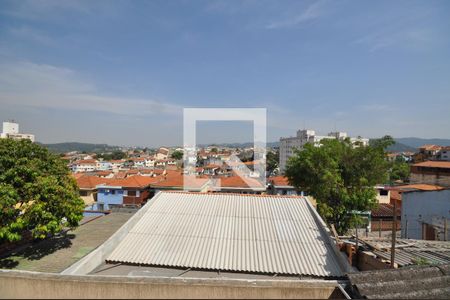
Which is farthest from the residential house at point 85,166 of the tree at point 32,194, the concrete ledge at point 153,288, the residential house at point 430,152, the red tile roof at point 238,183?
the residential house at point 430,152

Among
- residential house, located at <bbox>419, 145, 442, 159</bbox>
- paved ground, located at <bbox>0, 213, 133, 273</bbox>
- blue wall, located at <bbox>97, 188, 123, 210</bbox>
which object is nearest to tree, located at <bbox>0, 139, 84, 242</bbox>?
paved ground, located at <bbox>0, 213, 133, 273</bbox>

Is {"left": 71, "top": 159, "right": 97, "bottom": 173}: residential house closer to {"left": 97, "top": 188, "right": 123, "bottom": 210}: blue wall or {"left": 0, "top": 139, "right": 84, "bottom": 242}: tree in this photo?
{"left": 97, "top": 188, "right": 123, "bottom": 210}: blue wall

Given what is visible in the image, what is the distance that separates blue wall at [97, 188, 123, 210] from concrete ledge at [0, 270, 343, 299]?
21.3 meters

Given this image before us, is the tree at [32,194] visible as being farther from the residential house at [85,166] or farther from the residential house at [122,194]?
the residential house at [85,166]

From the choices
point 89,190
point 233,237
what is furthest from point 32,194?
point 89,190

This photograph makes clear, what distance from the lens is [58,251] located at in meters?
9.03

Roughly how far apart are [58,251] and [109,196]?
57.7 ft

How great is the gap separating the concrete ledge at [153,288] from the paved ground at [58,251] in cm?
283

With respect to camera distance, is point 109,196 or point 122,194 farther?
point 109,196

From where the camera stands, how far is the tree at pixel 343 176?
13.0 meters

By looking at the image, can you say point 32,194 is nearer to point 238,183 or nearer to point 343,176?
point 343,176

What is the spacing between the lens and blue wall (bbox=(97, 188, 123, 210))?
25625mm

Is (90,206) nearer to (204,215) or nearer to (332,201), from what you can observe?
(204,215)

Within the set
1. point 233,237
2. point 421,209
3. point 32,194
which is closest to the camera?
point 32,194
